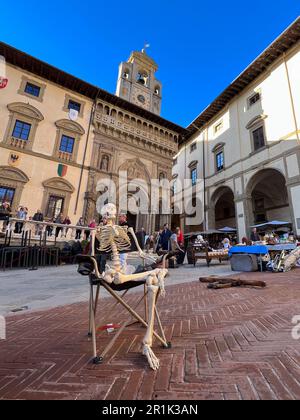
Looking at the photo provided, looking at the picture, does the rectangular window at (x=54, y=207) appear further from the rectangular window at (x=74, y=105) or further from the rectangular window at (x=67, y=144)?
the rectangular window at (x=74, y=105)

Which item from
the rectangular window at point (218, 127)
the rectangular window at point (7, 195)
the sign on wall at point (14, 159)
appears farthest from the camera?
the rectangular window at point (218, 127)

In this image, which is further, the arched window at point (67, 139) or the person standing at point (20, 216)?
the arched window at point (67, 139)

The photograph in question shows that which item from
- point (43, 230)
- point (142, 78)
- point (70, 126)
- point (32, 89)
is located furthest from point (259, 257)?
point (142, 78)

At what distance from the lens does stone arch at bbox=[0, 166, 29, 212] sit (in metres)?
14.5

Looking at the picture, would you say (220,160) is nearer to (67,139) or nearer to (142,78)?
(142,78)

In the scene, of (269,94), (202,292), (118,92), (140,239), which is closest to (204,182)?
(269,94)

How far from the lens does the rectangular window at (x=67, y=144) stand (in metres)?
17.6

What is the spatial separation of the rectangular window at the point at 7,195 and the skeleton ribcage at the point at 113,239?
50.3ft

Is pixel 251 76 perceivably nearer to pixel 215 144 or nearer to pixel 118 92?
pixel 215 144

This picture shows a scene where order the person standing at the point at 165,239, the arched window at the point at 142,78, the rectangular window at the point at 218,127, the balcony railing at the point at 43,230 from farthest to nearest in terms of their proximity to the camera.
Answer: the arched window at the point at 142,78 → the rectangular window at the point at 218,127 → the balcony railing at the point at 43,230 → the person standing at the point at 165,239

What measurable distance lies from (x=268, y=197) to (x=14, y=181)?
23662 millimetres

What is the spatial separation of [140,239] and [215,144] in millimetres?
24105

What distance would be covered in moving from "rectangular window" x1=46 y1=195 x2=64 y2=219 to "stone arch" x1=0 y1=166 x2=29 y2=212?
205 centimetres

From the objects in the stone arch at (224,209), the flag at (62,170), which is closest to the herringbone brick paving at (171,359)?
the flag at (62,170)
